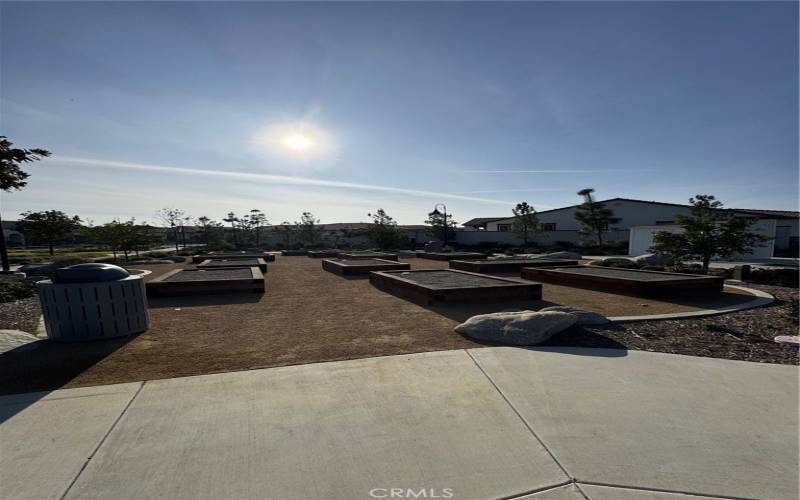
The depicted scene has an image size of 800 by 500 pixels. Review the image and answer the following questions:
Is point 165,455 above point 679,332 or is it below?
above

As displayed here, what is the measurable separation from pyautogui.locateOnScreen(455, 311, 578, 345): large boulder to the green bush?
449 inches

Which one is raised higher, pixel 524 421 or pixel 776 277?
pixel 524 421

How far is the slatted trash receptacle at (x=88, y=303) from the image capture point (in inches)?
225

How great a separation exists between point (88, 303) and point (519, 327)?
677 centimetres

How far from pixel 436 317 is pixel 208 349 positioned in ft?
13.6

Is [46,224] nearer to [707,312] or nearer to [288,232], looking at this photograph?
[288,232]

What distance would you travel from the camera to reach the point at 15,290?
9.92 metres

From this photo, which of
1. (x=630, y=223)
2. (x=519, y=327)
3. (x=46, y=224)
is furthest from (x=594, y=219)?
(x=46, y=224)

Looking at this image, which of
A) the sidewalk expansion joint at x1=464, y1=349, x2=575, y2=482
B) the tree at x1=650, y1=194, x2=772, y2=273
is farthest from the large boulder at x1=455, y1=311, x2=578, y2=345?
the tree at x1=650, y1=194, x2=772, y2=273

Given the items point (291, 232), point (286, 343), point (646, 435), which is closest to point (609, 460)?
point (646, 435)

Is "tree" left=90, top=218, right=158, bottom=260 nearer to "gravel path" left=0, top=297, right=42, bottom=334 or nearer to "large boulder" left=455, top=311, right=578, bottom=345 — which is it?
"gravel path" left=0, top=297, right=42, bottom=334

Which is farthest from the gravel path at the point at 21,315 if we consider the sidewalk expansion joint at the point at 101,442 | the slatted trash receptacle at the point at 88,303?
the sidewalk expansion joint at the point at 101,442

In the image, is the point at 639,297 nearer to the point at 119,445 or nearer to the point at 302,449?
the point at 302,449

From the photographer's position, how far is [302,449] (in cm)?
292
